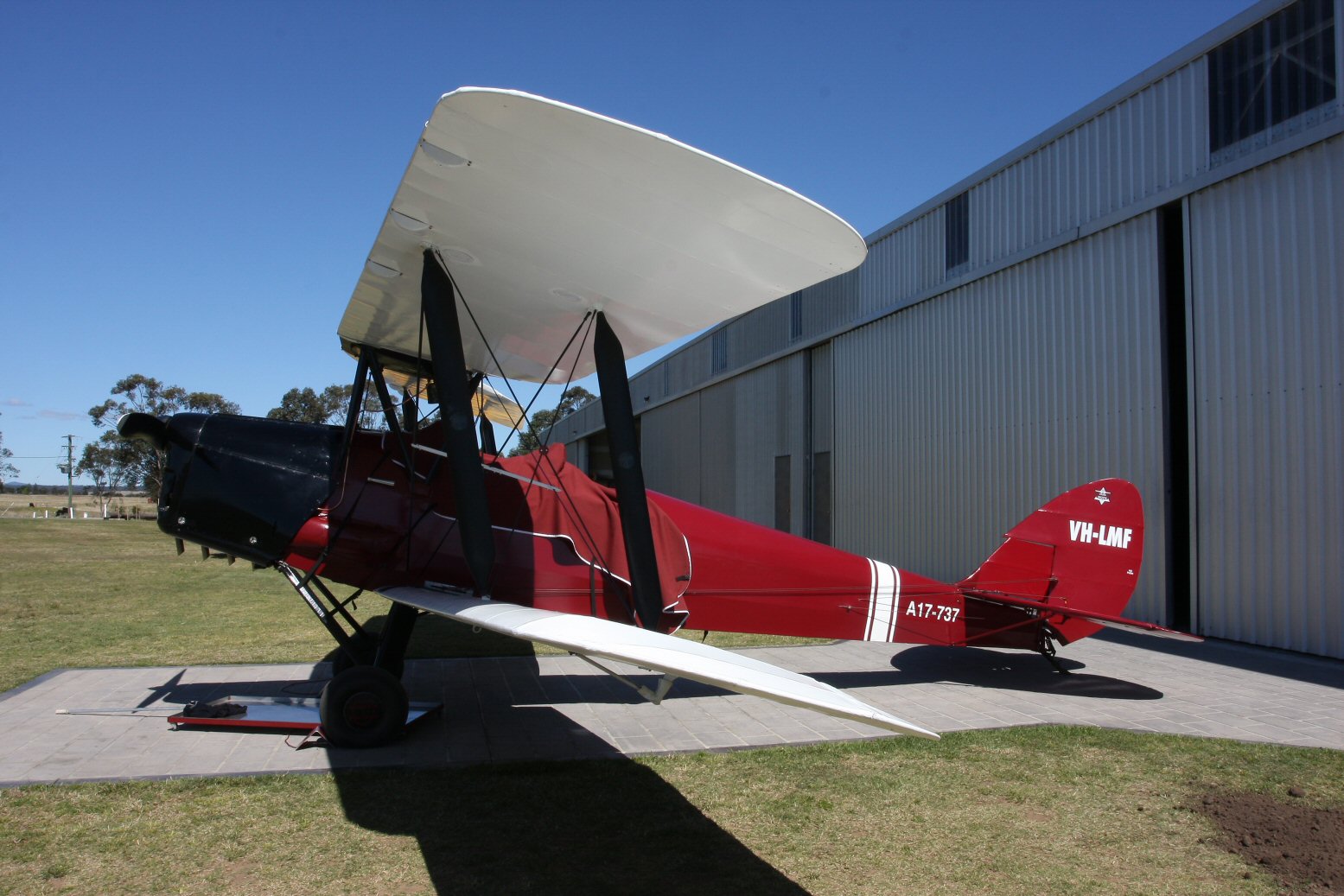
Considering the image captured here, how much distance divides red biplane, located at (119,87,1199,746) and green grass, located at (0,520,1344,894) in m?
0.85

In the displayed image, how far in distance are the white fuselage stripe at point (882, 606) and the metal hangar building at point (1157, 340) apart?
5361 mm

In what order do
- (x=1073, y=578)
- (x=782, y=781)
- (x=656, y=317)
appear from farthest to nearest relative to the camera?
(x=1073, y=578) < (x=656, y=317) < (x=782, y=781)

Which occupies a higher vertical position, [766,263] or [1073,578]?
[766,263]

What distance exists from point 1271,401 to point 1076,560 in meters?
3.99

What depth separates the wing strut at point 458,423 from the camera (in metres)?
4.90

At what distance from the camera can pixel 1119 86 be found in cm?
1150

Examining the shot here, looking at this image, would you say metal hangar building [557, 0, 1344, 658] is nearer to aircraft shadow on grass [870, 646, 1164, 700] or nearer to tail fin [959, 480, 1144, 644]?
aircraft shadow on grass [870, 646, 1164, 700]

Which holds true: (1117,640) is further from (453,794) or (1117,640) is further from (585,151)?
(585,151)

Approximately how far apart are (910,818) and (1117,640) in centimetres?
776

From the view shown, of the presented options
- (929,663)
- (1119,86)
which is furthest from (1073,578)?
(1119,86)

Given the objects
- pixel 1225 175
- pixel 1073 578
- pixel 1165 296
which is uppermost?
pixel 1225 175

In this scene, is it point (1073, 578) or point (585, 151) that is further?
point (1073, 578)

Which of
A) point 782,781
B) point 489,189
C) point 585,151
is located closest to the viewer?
point 585,151

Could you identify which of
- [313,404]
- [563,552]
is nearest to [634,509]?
[563,552]
